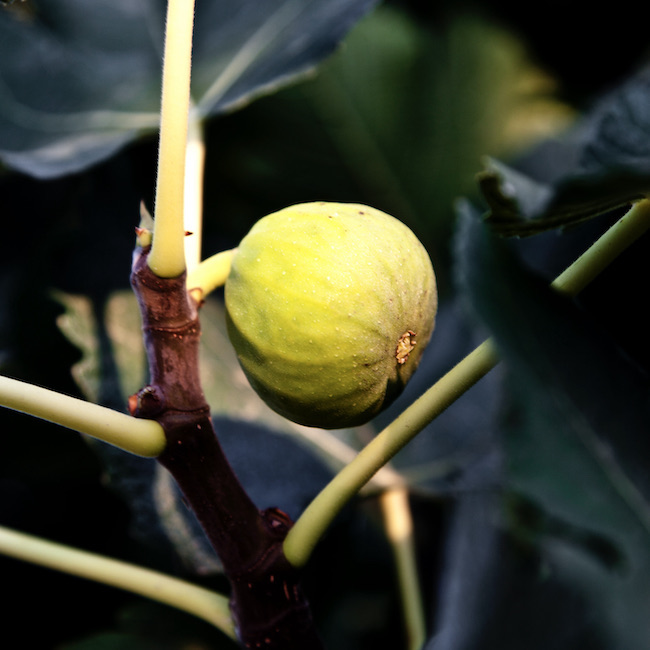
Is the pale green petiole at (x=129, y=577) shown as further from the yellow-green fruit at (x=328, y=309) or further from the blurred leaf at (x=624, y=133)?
the blurred leaf at (x=624, y=133)

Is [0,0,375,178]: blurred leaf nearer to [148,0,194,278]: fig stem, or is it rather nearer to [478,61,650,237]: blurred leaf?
[148,0,194,278]: fig stem

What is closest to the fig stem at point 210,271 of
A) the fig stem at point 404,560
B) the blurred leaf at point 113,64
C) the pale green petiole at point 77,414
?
the pale green petiole at point 77,414

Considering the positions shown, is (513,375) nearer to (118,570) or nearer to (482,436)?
(118,570)

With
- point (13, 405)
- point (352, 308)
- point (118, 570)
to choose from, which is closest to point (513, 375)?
point (352, 308)

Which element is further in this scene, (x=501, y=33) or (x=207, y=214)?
(x=501, y=33)

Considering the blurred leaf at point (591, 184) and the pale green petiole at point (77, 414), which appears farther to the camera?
the pale green petiole at point (77, 414)

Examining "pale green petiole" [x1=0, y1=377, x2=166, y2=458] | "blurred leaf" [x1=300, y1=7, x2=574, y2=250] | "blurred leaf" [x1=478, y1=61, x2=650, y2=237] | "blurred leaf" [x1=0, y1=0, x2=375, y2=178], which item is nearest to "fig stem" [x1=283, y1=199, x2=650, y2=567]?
"blurred leaf" [x1=478, y1=61, x2=650, y2=237]
